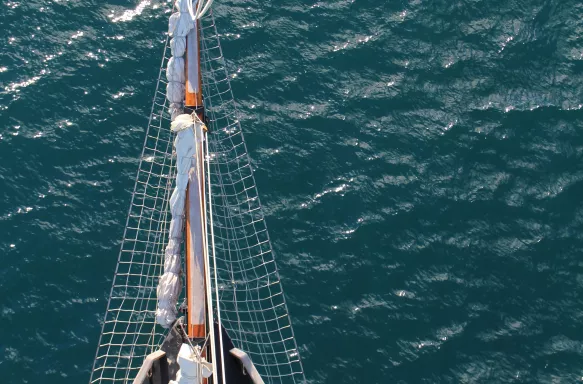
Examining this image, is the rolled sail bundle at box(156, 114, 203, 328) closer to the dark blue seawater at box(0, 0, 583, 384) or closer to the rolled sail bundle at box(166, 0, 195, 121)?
the rolled sail bundle at box(166, 0, 195, 121)

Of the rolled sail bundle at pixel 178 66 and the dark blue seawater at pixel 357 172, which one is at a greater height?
the rolled sail bundle at pixel 178 66

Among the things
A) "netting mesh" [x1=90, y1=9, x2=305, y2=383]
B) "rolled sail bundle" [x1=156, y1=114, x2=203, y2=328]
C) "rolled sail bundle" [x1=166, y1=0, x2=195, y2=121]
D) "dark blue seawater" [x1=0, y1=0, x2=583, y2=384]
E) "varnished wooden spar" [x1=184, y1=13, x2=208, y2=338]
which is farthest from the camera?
"dark blue seawater" [x1=0, y1=0, x2=583, y2=384]

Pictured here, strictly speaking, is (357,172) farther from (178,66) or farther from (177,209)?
(177,209)

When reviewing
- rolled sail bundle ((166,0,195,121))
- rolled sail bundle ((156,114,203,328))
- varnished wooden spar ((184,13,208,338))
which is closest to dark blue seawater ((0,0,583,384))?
rolled sail bundle ((156,114,203,328))

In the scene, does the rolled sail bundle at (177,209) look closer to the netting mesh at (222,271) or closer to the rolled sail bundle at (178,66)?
the rolled sail bundle at (178,66)

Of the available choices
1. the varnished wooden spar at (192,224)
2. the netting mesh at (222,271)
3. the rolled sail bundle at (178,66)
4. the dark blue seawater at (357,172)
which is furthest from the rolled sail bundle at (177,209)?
the dark blue seawater at (357,172)
